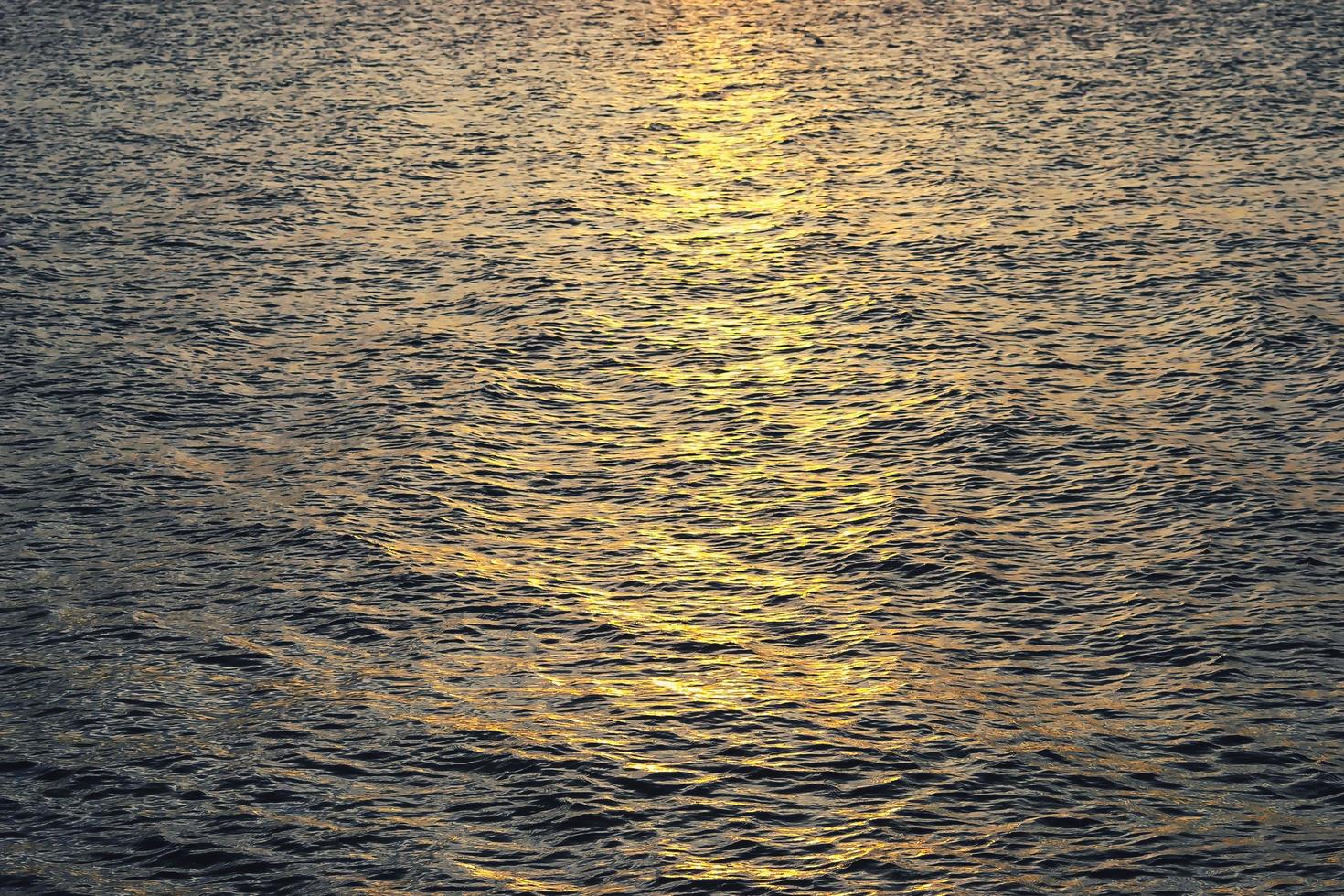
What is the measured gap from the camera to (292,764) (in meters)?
14.2

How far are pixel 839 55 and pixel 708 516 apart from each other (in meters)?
25.0

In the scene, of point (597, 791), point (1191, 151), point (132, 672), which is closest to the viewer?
point (597, 791)

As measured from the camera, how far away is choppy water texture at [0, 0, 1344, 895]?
13.4m

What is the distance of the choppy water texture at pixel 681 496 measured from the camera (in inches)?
529

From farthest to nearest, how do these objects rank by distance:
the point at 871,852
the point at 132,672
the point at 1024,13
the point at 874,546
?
the point at 1024,13, the point at 874,546, the point at 132,672, the point at 871,852

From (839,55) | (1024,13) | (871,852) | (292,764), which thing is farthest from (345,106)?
(871,852)

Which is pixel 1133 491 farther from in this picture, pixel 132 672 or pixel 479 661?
pixel 132 672

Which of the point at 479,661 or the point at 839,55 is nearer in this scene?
the point at 479,661

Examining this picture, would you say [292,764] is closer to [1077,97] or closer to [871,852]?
[871,852]

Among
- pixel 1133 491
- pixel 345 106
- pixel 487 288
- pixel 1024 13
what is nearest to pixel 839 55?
pixel 1024 13

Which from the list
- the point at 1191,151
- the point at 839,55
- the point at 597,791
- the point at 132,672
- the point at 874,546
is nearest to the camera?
the point at 597,791

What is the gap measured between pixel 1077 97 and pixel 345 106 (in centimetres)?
1542

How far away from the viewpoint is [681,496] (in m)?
18.9

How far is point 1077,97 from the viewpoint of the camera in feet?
115
